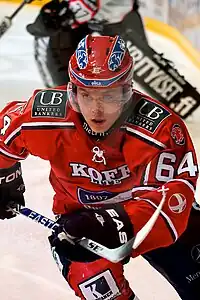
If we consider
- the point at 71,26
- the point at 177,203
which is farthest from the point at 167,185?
the point at 71,26

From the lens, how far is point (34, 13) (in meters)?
3.21

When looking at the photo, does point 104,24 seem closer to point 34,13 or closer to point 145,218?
point 34,13

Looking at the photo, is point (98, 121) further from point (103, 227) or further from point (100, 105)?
point (103, 227)

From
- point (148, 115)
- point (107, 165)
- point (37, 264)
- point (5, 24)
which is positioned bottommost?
point (5, 24)

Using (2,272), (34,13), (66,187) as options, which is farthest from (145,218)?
(34,13)

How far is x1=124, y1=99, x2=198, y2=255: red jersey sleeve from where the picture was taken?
4.20 ft

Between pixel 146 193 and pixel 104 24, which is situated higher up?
pixel 146 193

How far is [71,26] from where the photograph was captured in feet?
9.88

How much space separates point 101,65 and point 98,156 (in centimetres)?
17

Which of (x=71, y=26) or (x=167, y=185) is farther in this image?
(x=71, y=26)

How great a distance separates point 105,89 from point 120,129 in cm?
9

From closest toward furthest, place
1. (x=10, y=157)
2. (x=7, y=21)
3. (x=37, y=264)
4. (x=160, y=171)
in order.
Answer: (x=160, y=171)
(x=10, y=157)
(x=37, y=264)
(x=7, y=21)

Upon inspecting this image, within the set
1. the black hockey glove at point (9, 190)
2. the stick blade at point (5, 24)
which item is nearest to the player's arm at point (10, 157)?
the black hockey glove at point (9, 190)

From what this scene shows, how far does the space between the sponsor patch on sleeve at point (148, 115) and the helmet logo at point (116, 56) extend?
0.09 meters
